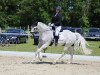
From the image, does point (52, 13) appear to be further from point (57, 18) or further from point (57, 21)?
point (57, 18)

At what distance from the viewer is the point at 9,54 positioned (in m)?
22.1

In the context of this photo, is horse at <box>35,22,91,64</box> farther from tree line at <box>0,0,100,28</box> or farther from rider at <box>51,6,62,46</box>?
tree line at <box>0,0,100,28</box>

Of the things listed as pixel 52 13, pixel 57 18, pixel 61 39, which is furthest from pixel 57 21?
pixel 52 13

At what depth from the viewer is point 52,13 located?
63531 mm

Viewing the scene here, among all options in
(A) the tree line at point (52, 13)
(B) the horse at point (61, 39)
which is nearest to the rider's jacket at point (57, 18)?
(B) the horse at point (61, 39)

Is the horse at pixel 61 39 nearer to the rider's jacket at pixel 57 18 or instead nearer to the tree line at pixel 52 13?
the rider's jacket at pixel 57 18

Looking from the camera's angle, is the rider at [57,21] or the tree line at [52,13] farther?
Result: the tree line at [52,13]

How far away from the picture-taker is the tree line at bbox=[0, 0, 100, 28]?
6294 centimetres

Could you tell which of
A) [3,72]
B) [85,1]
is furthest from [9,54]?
[85,1]

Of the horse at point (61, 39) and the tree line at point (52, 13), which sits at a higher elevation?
the tree line at point (52, 13)

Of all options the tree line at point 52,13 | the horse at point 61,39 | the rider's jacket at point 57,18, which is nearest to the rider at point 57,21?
the rider's jacket at point 57,18

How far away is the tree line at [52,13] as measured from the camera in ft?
206

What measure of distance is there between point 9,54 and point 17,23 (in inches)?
1990

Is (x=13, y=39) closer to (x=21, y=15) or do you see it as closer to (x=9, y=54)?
(x=9, y=54)
